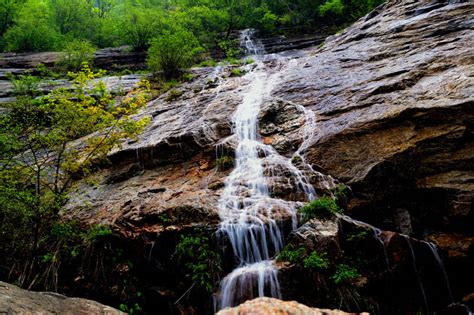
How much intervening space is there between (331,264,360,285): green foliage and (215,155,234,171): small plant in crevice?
3790mm

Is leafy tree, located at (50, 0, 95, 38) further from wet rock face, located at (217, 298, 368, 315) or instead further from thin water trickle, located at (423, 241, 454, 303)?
wet rock face, located at (217, 298, 368, 315)

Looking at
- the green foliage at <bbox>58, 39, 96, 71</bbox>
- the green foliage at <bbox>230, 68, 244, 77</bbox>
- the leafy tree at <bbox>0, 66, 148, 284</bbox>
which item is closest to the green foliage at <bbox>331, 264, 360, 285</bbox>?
the leafy tree at <bbox>0, 66, 148, 284</bbox>

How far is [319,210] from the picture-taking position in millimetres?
6246

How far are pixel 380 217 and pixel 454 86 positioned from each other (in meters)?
3.44

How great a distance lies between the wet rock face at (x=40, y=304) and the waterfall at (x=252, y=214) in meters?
2.19

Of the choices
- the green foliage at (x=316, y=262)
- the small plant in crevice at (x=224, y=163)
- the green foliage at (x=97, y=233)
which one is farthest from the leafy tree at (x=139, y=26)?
the green foliage at (x=316, y=262)

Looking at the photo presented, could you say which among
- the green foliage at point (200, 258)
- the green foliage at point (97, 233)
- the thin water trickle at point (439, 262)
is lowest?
the thin water trickle at point (439, 262)

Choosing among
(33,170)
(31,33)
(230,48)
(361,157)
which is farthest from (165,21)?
(361,157)

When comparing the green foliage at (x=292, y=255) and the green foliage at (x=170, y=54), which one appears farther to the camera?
the green foliage at (x=170, y=54)

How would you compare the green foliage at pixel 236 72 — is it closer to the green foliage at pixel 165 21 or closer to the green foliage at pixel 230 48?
the green foliage at pixel 230 48

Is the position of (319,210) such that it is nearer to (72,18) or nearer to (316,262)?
(316,262)

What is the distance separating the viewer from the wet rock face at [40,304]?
3.27 metres

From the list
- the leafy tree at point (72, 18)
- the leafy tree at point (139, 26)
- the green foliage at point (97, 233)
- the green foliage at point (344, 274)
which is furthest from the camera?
the leafy tree at point (72, 18)

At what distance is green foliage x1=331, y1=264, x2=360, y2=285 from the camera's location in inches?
211
